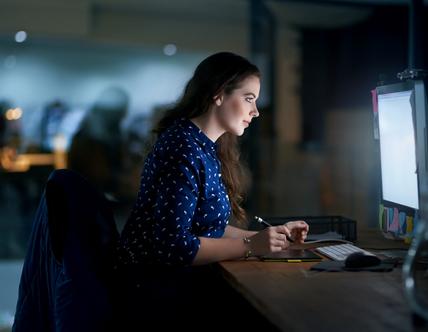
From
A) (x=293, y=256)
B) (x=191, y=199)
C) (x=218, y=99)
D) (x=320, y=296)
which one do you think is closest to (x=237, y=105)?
(x=218, y=99)

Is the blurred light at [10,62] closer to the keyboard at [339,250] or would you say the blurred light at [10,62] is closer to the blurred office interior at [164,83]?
the blurred office interior at [164,83]

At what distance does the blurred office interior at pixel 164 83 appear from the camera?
4.60 metres

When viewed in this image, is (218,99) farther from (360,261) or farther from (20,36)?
(20,36)

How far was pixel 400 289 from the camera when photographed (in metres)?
1.27

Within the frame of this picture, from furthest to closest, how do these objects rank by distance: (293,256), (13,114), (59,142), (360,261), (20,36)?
(59,142)
(13,114)
(20,36)
(293,256)
(360,261)

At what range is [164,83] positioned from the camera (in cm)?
479

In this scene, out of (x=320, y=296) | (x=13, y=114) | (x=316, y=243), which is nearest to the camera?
(x=320, y=296)

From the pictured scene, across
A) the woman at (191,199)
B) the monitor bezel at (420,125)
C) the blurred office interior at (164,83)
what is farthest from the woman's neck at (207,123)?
the blurred office interior at (164,83)

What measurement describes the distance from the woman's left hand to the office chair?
1.60ft

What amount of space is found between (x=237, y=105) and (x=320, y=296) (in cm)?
67

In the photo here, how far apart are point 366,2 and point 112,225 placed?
4.01 metres

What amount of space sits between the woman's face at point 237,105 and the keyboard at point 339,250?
1.36 feet

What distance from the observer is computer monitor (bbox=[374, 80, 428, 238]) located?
5.10ft

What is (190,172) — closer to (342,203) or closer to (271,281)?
(271,281)
